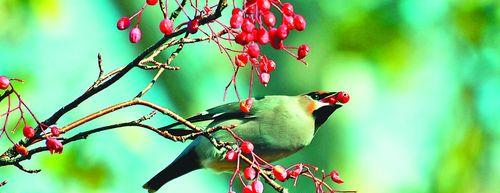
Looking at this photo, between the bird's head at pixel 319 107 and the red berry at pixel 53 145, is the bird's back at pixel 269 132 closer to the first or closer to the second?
the bird's head at pixel 319 107

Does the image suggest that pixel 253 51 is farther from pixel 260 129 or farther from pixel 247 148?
pixel 260 129

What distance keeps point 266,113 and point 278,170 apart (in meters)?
1.62

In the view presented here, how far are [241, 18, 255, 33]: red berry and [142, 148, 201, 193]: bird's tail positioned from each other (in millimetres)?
1754

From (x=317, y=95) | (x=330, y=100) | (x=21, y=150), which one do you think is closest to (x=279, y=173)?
(x=21, y=150)

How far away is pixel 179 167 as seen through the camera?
12.8 ft

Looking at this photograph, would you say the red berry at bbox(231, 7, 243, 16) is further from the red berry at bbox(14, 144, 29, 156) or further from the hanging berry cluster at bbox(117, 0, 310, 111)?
the red berry at bbox(14, 144, 29, 156)

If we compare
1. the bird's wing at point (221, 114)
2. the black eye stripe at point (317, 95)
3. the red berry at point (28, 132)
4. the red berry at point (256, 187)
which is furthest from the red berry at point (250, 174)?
the black eye stripe at point (317, 95)

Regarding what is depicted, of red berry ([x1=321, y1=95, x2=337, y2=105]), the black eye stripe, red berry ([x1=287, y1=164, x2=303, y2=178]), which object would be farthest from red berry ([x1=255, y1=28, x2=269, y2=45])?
the black eye stripe

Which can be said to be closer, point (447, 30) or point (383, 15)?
point (383, 15)

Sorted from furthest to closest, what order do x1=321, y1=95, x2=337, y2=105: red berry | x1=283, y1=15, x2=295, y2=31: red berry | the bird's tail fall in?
the bird's tail < x1=321, y1=95, x2=337, y2=105: red berry < x1=283, y1=15, x2=295, y2=31: red berry

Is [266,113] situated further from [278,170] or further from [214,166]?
[278,170]

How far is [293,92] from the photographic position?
6.92 metres

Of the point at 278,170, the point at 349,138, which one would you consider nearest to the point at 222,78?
the point at 349,138

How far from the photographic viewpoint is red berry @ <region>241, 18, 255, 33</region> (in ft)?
6.84
